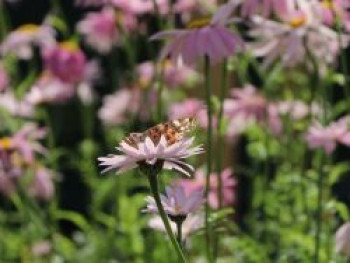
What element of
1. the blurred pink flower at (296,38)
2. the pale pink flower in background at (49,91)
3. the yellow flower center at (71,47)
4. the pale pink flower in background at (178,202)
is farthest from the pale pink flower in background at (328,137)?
the pale pink flower in background at (49,91)

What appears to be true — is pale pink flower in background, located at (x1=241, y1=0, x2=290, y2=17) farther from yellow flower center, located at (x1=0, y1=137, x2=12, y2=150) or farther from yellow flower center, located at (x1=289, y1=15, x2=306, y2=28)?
yellow flower center, located at (x1=0, y1=137, x2=12, y2=150)

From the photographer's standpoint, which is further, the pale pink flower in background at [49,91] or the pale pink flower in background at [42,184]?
the pale pink flower in background at [49,91]

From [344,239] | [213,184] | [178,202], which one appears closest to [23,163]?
[213,184]

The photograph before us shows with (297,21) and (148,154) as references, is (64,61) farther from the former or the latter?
(148,154)

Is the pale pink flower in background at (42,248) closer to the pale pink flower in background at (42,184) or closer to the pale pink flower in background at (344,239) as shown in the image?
the pale pink flower in background at (42,184)

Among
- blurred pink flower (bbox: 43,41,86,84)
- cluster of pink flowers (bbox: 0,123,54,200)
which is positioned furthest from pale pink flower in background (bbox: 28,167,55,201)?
blurred pink flower (bbox: 43,41,86,84)

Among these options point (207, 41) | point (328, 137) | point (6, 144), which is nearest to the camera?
point (207, 41)
